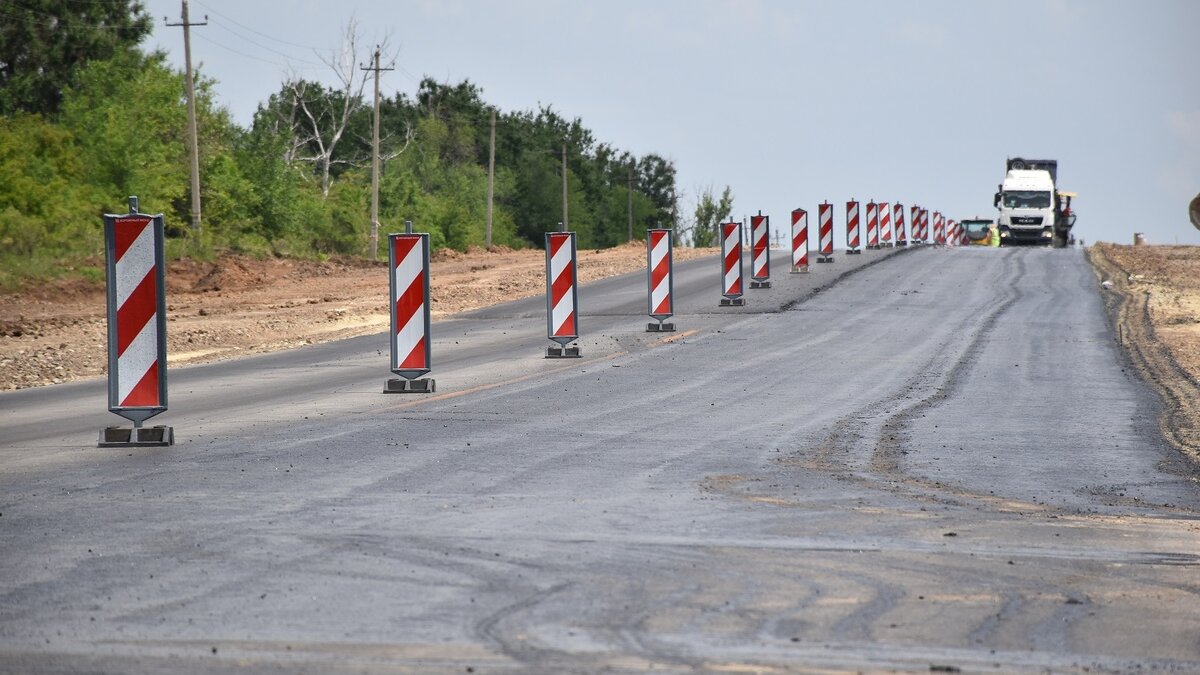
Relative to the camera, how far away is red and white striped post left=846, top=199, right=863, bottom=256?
46031mm

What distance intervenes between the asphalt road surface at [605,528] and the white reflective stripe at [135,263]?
1249 mm

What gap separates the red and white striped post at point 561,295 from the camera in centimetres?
2061

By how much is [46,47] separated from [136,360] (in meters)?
61.3

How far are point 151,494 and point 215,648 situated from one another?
3.88m

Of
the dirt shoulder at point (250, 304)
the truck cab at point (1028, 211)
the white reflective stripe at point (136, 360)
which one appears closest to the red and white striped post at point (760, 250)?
the dirt shoulder at point (250, 304)

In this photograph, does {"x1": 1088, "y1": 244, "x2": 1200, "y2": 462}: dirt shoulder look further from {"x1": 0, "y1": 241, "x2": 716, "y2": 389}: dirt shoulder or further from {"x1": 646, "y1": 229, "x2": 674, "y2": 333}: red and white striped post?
{"x1": 0, "y1": 241, "x2": 716, "y2": 389}: dirt shoulder

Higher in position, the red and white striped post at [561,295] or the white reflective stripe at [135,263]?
the white reflective stripe at [135,263]

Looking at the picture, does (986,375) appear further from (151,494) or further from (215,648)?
(215,648)

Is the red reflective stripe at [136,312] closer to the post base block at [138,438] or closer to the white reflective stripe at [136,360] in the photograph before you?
the white reflective stripe at [136,360]

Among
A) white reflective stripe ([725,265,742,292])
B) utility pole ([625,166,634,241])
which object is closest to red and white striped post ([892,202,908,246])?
white reflective stripe ([725,265,742,292])

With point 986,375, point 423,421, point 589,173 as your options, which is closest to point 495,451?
point 423,421

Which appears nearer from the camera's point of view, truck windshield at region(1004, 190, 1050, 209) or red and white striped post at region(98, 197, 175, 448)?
red and white striped post at region(98, 197, 175, 448)

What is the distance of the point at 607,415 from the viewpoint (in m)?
13.9

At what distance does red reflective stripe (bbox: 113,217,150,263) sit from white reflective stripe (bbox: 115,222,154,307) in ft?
0.07
